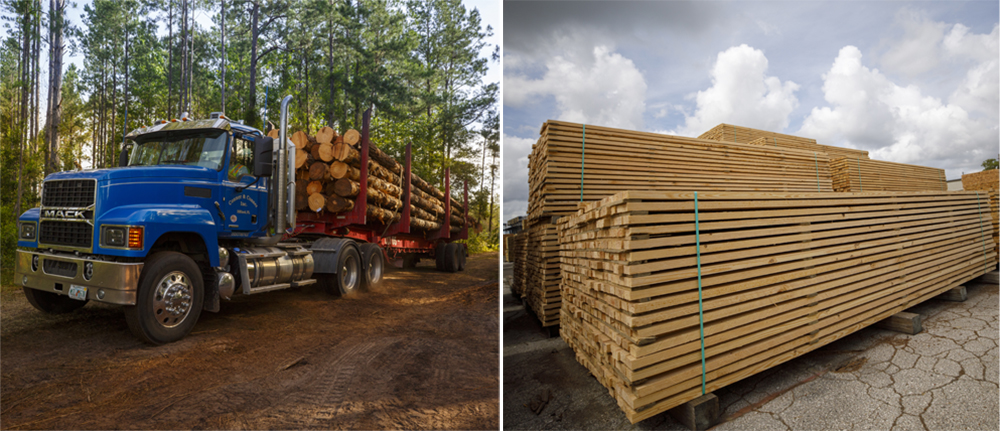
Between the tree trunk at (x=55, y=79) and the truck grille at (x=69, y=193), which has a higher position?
the tree trunk at (x=55, y=79)

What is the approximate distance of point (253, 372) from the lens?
3885 millimetres

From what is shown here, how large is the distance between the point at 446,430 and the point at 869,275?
4621mm

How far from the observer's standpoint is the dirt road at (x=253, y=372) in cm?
305

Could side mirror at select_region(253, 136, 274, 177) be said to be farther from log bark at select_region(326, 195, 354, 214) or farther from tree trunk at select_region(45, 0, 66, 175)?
tree trunk at select_region(45, 0, 66, 175)

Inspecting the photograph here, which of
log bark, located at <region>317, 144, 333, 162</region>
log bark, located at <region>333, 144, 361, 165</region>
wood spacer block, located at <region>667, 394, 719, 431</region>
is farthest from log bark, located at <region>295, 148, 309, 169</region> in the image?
wood spacer block, located at <region>667, 394, 719, 431</region>

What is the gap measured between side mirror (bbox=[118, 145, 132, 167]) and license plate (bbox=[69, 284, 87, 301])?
7.68 feet

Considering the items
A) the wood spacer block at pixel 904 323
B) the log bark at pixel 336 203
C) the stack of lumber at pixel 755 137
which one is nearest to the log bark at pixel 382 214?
the log bark at pixel 336 203

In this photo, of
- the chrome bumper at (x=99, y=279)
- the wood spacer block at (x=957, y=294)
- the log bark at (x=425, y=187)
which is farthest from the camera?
the log bark at (x=425, y=187)

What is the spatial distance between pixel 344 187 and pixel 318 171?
0.54m

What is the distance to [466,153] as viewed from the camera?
14398 mm


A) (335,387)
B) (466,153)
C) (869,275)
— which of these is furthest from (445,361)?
(466,153)

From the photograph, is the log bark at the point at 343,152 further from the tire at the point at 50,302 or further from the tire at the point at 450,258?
the tire at the point at 450,258

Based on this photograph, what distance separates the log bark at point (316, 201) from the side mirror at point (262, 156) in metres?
1.79

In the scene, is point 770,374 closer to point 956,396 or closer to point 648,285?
point 956,396
